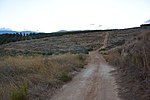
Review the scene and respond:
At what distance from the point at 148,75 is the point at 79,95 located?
3211 mm

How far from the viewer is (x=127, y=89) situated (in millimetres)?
12227

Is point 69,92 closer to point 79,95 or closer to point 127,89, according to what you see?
point 79,95

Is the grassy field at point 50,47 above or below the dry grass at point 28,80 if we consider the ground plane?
below

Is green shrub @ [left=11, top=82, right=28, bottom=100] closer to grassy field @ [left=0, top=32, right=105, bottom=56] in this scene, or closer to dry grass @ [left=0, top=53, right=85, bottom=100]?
dry grass @ [left=0, top=53, right=85, bottom=100]

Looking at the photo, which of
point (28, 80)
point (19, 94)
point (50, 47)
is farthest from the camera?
point (50, 47)

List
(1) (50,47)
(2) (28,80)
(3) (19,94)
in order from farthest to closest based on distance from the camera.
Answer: (1) (50,47) → (2) (28,80) → (3) (19,94)

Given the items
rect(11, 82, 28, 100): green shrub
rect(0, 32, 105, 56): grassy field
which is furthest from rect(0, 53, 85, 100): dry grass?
rect(0, 32, 105, 56): grassy field

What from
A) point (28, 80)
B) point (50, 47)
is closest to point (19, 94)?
point (28, 80)

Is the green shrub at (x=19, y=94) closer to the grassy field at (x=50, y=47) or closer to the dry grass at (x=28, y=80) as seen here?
the dry grass at (x=28, y=80)

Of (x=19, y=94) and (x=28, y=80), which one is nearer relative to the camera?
(x=19, y=94)

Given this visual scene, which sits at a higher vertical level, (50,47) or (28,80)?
(28,80)

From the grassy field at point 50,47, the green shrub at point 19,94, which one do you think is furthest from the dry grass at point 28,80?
the grassy field at point 50,47

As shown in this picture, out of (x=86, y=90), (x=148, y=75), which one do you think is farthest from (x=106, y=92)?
(x=148, y=75)

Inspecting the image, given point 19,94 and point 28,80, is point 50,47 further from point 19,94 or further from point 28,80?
point 19,94
